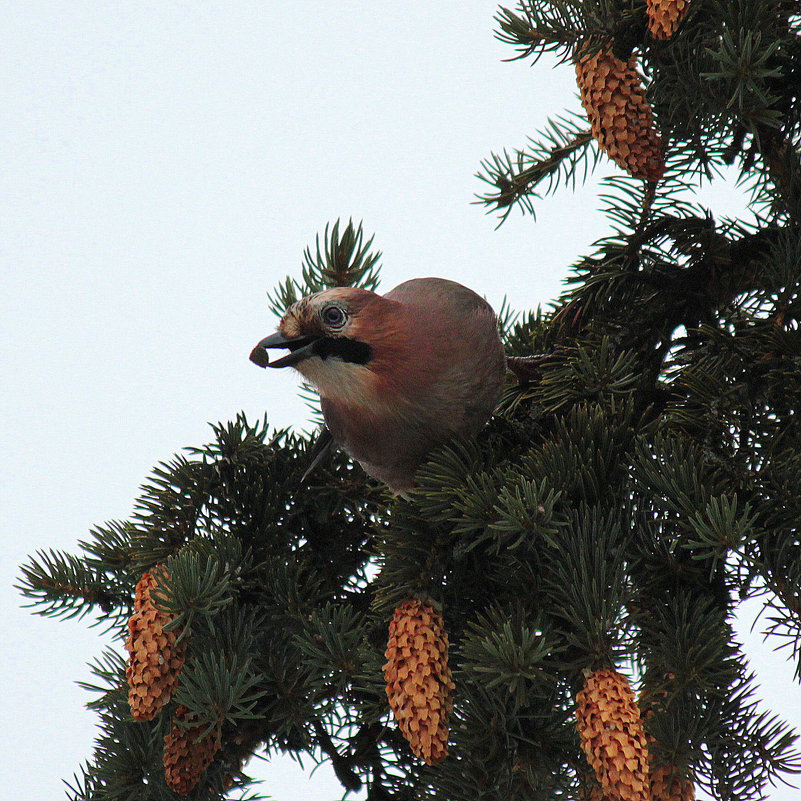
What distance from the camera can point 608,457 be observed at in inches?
30.4

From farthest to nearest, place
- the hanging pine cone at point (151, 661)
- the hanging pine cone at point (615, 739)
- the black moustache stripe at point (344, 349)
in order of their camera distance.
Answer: the black moustache stripe at point (344, 349), the hanging pine cone at point (151, 661), the hanging pine cone at point (615, 739)

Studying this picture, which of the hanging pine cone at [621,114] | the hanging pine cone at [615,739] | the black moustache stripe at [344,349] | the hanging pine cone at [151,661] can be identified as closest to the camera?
the hanging pine cone at [615,739]

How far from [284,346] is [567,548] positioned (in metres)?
0.36

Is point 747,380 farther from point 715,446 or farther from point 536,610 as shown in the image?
point 536,610

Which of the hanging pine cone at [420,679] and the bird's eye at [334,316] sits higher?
the bird's eye at [334,316]

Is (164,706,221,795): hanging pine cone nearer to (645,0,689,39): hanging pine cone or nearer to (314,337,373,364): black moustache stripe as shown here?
(314,337,373,364): black moustache stripe

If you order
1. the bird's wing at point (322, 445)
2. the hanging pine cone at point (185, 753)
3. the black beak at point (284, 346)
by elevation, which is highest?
the black beak at point (284, 346)

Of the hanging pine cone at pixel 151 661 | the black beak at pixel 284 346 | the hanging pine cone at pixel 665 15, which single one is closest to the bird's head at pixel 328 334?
the black beak at pixel 284 346

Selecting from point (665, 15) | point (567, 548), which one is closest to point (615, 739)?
point (567, 548)

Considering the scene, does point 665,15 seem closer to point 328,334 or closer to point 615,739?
point 328,334

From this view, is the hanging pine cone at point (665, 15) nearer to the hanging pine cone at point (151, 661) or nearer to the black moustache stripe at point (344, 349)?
the black moustache stripe at point (344, 349)

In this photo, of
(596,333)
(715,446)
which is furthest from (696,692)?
(596,333)

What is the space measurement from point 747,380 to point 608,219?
29 cm

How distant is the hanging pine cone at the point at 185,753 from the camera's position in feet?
2.52
